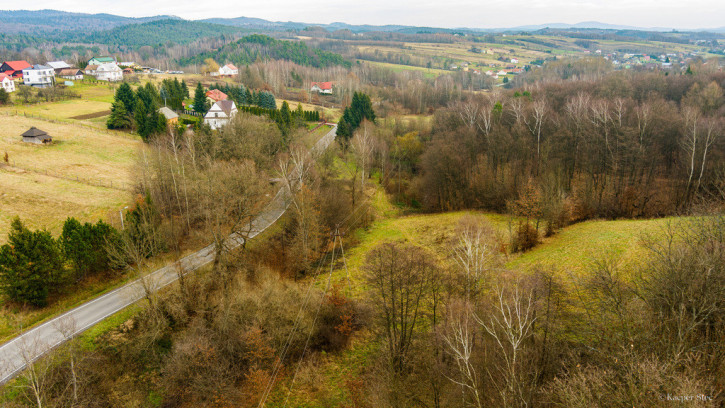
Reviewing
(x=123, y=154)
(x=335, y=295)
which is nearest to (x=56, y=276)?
(x=335, y=295)

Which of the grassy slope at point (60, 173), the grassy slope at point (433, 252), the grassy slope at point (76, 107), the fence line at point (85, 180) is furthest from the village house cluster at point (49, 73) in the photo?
the grassy slope at point (433, 252)

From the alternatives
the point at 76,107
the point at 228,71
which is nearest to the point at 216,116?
the point at 76,107

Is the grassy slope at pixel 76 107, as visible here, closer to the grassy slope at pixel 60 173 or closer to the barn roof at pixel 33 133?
the grassy slope at pixel 60 173

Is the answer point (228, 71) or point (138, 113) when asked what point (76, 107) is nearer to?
point (138, 113)

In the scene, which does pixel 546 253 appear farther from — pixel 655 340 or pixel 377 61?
pixel 377 61

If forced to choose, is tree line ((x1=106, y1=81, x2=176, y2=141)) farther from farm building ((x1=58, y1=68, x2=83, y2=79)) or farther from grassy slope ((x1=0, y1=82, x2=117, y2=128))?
farm building ((x1=58, y1=68, x2=83, y2=79))

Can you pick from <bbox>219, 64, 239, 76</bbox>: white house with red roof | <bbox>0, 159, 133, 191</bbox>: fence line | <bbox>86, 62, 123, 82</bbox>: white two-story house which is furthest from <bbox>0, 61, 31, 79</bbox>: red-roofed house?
<bbox>0, 159, 133, 191</bbox>: fence line
